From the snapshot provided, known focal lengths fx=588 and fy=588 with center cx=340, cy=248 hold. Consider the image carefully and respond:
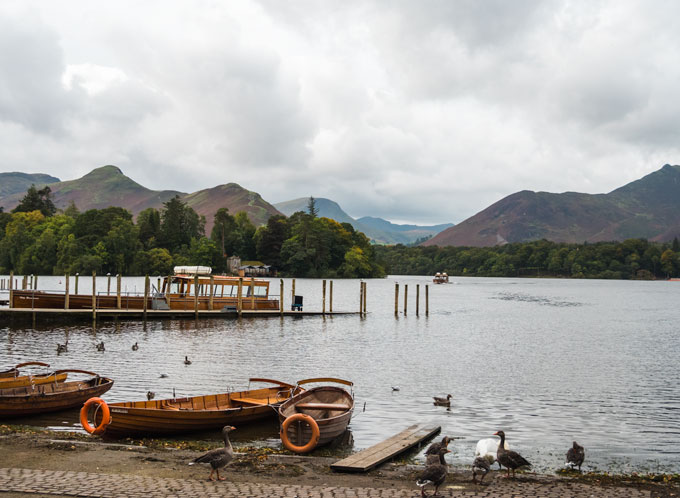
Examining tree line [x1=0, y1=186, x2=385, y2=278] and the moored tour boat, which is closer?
the moored tour boat

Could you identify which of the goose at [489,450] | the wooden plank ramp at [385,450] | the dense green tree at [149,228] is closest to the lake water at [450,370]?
the wooden plank ramp at [385,450]

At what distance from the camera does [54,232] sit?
153625 mm

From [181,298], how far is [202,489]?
135ft

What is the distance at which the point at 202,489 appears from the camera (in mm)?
10836

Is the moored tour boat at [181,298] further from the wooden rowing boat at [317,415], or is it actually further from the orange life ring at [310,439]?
the orange life ring at [310,439]

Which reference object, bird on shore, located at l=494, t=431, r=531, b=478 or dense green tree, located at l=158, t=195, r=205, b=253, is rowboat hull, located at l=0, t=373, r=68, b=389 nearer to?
bird on shore, located at l=494, t=431, r=531, b=478

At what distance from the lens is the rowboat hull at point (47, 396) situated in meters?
17.4

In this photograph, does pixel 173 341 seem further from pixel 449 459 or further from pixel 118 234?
pixel 118 234

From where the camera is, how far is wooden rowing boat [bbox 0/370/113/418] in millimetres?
17359

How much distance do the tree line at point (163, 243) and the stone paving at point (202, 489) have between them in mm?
131315

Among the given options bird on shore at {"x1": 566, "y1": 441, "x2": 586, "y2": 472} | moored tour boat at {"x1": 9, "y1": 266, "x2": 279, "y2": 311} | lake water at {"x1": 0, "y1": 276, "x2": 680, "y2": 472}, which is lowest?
lake water at {"x1": 0, "y1": 276, "x2": 680, "y2": 472}

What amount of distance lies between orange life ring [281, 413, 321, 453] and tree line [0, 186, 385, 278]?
129m

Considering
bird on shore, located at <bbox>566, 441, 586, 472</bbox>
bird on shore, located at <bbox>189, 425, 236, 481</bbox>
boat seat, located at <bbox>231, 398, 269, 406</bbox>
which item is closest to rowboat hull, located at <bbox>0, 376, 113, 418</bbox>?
boat seat, located at <bbox>231, 398, 269, 406</bbox>

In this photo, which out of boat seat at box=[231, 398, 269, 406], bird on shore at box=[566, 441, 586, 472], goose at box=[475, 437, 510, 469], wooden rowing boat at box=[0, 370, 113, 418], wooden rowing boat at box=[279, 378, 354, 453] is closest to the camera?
goose at box=[475, 437, 510, 469]
